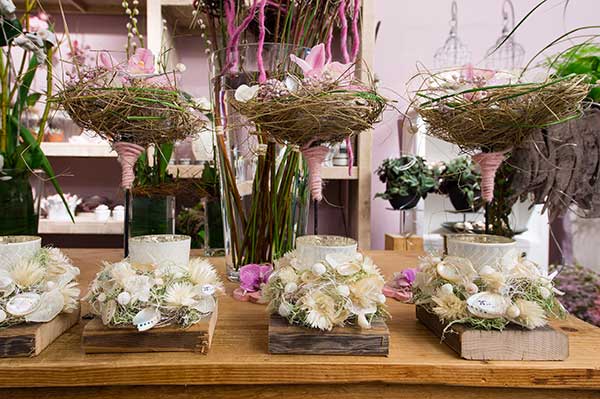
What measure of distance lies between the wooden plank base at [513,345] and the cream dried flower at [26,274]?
1.82ft

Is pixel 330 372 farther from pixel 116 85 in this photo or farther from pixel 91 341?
pixel 116 85

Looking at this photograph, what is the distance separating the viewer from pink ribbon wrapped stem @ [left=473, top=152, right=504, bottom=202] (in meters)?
0.76

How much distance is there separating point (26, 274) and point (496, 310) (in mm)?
605

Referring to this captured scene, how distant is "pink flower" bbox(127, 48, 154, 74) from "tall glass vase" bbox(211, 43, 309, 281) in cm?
20

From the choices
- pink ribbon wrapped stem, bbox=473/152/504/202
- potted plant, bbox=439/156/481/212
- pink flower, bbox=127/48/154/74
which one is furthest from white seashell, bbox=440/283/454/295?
potted plant, bbox=439/156/481/212

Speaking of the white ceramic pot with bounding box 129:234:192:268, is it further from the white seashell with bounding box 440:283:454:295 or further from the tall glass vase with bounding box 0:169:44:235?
the tall glass vase with bounding box 0:169:44:235

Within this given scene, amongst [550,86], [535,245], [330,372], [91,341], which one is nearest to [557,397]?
[330,372]

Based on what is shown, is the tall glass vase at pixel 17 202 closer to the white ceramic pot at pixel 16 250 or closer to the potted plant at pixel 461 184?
the white ceramic pot at pixel 16 250

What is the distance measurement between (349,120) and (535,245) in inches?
63.9

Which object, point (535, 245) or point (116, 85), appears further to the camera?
point (535, 245)

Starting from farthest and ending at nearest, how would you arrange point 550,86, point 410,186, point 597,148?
point 410,186 < point 597,148 < point 550,86

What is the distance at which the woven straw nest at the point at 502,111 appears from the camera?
2.09 ft

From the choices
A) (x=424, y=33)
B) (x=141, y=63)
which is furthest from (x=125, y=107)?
(x=424, y=33)

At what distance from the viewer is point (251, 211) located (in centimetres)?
95
